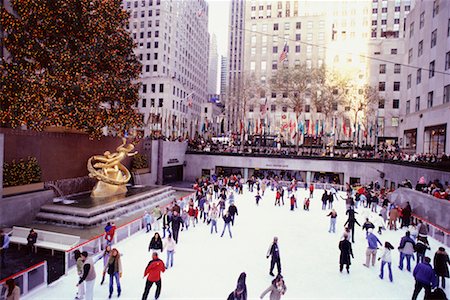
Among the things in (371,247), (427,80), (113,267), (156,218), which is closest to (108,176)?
(156,218)

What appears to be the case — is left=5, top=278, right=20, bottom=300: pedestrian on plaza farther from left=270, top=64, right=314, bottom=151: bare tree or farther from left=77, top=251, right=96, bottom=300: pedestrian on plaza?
left=270, top=64, right=314, bottom=151: bare tree

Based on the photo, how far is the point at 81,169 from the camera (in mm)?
20891

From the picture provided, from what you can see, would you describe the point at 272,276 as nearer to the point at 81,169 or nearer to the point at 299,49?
the point at 81,169

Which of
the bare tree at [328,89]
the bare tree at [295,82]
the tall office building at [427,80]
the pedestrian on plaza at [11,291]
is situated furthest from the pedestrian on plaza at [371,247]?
the bare tree at [328,89]

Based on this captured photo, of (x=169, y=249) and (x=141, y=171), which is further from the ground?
(x=141, y=171)

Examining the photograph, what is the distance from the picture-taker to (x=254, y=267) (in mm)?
10391

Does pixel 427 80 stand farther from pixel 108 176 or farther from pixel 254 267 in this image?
pixel 108 176

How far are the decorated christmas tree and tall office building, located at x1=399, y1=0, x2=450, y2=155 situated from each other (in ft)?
91.4

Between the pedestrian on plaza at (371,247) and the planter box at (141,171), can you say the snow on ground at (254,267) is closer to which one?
the pedestrian on plaza at (371,247)

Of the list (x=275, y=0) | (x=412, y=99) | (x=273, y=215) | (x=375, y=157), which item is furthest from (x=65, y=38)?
(x=275, y=0)

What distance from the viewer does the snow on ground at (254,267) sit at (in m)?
8.57

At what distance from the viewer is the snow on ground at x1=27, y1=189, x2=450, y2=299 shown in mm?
8570

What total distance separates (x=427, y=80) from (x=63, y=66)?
33.6m

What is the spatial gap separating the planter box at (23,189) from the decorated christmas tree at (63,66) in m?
3.28
